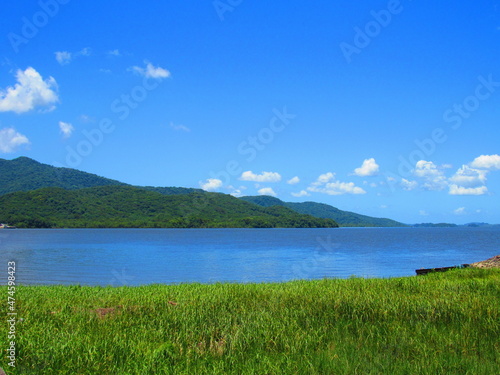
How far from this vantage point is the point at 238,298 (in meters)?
14.2

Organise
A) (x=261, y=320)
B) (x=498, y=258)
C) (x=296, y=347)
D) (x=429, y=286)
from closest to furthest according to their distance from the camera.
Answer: (x=296, y=347) < (x=261, y=320) < (x=429, y=286) < (x=498, y=258)

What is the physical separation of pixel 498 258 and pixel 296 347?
77.4ft

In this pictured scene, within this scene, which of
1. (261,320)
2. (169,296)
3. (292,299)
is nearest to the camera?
(261,320)

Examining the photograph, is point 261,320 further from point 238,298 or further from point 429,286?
point 429,286

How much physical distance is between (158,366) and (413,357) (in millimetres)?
5097

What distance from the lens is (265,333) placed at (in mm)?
9945

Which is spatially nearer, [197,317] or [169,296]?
[197,317]

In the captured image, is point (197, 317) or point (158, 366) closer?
point (158, 366)

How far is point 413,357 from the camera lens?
8.80 metres

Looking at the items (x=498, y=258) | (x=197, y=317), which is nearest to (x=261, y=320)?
(x=197, y=317)

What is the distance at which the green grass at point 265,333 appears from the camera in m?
8.09

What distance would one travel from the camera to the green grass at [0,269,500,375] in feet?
26.5

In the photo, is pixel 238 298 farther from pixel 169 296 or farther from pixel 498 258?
pixel 498 258

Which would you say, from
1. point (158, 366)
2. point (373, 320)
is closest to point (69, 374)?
point (158, 366)
